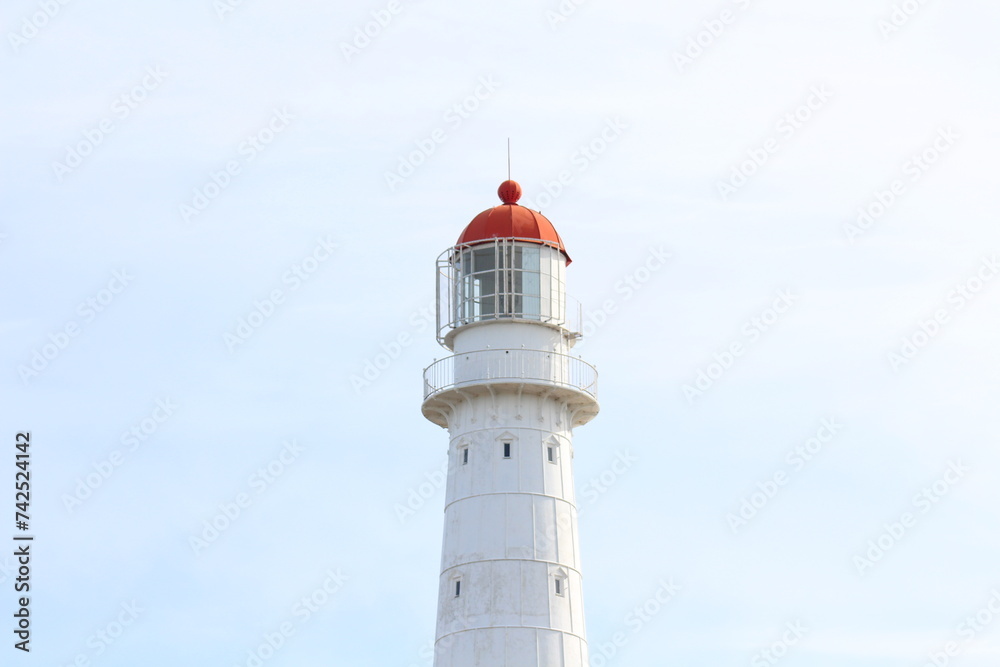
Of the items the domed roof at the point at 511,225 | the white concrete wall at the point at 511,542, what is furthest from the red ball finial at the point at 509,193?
the white concrete wall at the point at 511,542

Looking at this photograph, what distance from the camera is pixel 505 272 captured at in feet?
198

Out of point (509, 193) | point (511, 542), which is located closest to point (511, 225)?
point (509, 193)

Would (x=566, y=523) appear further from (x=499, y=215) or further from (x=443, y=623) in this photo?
(x=499, y=215)

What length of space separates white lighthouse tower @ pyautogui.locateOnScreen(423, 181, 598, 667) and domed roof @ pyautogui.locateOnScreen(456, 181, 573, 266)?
0.04 m

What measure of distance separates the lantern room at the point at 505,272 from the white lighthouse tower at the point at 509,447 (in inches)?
1.5

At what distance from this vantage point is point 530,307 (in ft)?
198

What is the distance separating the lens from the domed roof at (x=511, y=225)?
60.8 m

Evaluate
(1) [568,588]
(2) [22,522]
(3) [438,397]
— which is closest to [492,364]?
(3) [438,397]

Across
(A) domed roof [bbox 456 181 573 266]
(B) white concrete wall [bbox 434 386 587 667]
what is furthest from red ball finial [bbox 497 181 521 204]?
(B) white concrete wall [bbox 434 386 587 667]

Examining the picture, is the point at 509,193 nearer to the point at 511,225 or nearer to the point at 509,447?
the point at 511,225

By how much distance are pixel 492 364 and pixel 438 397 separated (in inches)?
68.4

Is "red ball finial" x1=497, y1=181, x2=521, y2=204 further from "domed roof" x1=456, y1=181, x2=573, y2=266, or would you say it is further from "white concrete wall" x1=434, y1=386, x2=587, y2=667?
"white concrete wall" x1=434, y1=386, x2=587, y2=667

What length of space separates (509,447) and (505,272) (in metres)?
4.93

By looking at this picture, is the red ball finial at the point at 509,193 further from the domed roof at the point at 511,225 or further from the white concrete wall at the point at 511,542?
the white concrete wall at the point at 511,542
